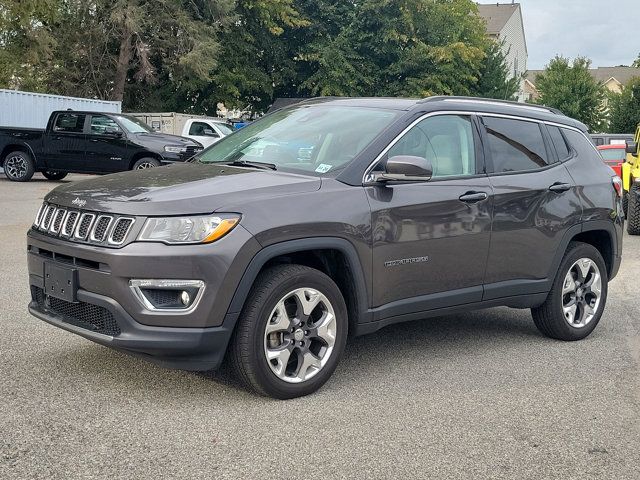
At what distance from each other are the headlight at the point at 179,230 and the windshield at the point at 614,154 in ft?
54.2

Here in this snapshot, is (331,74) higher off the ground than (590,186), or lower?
higher

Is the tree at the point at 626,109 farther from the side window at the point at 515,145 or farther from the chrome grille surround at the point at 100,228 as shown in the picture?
the chrome grille surround at the point at 100,228

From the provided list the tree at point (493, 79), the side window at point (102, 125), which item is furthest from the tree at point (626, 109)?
the side window at point (102, 125)

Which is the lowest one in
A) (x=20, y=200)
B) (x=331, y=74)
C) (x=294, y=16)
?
(x=20, y=200)

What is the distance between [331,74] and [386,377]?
35.5 m

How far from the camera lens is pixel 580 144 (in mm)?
6492

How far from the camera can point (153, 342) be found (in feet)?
13.6

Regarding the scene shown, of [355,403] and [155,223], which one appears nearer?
[155,223]

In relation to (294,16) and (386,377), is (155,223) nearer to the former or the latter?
(386,377)

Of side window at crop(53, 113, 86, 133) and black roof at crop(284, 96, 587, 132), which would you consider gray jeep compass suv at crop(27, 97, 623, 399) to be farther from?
side window at crop(53, 113, 86, 133)

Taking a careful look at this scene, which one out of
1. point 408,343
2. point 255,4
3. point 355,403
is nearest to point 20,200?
point 408,343

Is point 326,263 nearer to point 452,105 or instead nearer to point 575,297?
point 452,105

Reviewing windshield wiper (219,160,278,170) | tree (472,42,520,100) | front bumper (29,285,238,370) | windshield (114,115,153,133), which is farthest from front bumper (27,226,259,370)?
tree (472,42,520,100)

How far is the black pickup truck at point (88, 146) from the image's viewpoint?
736 inches
